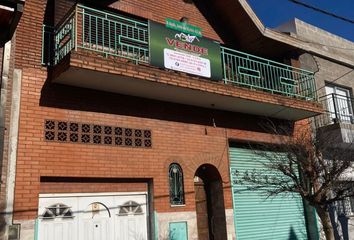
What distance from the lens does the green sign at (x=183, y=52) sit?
9.70m

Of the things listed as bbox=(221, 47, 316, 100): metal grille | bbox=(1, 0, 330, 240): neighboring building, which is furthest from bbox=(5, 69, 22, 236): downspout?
bbox=(221, 47, 316, 100): metal grille

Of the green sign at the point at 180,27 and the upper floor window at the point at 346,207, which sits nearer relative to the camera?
the green sign at the point at 180,27

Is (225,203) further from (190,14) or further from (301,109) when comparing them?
(190,14)

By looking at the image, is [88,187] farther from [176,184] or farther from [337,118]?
[337,118]

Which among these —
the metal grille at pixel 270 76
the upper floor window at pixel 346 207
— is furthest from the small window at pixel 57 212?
the upper floor window at pixel 346 207

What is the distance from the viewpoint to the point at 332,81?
1523 cm

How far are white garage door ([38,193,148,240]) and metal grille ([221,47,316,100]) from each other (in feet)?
14.0

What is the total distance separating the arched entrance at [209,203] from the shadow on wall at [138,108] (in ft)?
4.40

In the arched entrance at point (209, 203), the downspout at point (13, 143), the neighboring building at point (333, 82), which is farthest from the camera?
the neighboring building at point (333, 82)

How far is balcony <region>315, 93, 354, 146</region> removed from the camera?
13.1 metres

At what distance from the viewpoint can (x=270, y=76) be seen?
12.6m

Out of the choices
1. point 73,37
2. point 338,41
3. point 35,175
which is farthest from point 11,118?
point 338,41

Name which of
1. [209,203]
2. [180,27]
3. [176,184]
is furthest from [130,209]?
[180,27]

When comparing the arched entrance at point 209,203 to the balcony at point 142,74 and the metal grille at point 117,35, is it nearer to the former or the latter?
the balcony at point 142,74
